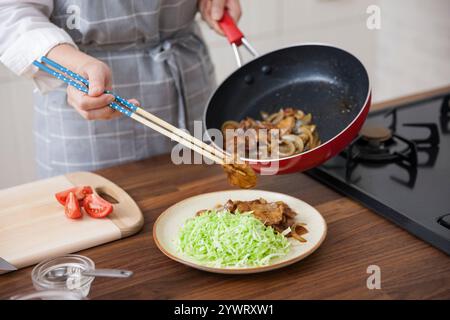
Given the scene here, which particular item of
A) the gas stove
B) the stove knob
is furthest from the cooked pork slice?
the stove knob

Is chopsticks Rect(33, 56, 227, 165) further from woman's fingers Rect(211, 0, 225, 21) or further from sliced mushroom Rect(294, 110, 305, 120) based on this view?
woman's fingers Rect(211, 0, 225, 21)

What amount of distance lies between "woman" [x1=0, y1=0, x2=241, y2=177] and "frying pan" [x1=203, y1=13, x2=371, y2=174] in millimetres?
137

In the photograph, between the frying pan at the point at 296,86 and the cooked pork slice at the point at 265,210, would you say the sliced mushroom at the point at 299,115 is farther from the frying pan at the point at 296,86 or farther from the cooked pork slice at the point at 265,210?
the cooked pork slice at the point at 265,210

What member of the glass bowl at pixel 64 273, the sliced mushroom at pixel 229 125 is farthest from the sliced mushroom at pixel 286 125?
the glass bowl at pixel 64 273

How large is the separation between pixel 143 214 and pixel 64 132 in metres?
0.45

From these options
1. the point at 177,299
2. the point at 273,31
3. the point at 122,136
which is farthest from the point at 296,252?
the point at 273,31

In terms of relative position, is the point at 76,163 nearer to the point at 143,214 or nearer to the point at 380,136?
the point at 143,214

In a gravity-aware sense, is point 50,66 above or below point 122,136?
above

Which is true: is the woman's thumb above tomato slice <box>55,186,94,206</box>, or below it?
above

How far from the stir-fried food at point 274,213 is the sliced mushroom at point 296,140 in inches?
6.9

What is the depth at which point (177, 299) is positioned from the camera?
102 cm

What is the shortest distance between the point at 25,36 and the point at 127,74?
1.13 feet

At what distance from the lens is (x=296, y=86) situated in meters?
1.56

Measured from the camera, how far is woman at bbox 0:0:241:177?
1510 mm
